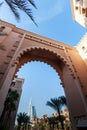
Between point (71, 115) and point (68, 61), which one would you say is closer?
point (71, 115)

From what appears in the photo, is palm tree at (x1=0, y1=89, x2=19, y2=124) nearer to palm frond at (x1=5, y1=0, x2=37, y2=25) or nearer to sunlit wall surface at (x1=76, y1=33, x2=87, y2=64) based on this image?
sunlit wall surface at (x1=76, y1=33, x2=87, y2=64)

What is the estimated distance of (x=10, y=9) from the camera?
5.60m

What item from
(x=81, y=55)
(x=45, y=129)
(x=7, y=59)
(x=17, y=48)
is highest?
(x=45, y=129)

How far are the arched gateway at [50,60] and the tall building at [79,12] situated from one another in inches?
111

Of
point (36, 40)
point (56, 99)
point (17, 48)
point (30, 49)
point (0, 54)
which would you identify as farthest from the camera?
point (56, 99)

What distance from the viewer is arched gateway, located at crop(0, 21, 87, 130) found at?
33.8 feet

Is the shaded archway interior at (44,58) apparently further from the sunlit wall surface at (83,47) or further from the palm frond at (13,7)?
the palm frond at (13,7)

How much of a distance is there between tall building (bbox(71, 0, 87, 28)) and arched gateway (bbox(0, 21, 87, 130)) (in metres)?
2.81

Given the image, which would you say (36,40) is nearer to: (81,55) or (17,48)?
(17,48)

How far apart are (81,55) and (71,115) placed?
19.7 ft

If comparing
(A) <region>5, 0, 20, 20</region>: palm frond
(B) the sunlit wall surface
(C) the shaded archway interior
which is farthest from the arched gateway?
(A) <region>5, 0, 20, 20</region>: palm frond

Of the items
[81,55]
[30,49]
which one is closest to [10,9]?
[30,49]

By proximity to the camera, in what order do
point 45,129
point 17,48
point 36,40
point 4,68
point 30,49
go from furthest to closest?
1. point 45,129
2. point 36,40
3. point 30,49
4. point 17,48
5. point 4,68

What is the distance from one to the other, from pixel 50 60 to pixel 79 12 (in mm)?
5449
